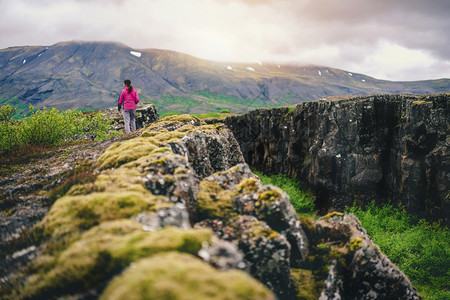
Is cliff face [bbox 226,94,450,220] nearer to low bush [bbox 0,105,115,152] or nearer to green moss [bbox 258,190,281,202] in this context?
green moss [bbox 258,190,281,202]

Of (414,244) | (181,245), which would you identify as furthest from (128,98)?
(414,244)

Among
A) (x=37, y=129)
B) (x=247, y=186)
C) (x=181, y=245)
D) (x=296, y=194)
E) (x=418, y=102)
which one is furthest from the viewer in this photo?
(x=296, y=194)

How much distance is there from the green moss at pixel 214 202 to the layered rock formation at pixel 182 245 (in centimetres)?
5

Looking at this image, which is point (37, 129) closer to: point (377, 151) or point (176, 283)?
point (176, 283)

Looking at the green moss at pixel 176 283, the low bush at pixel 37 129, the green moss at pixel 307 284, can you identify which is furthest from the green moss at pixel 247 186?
the low bush at pixel 37 129

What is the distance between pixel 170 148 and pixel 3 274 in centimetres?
981

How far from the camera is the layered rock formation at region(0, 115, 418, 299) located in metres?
7.04

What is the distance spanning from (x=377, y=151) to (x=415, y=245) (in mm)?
15370

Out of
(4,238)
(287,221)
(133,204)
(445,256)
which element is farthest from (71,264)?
(445,256)

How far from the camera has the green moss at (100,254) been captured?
7520 millimetres

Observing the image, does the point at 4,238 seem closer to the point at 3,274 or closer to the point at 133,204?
the point at 3,274

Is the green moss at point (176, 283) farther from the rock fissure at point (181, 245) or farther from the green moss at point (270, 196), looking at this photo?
the green moss at point (270, 196)

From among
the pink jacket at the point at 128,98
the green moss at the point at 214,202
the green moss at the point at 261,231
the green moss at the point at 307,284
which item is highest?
the pink jacket at the point at 128,98

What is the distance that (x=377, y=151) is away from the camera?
38719 mm
